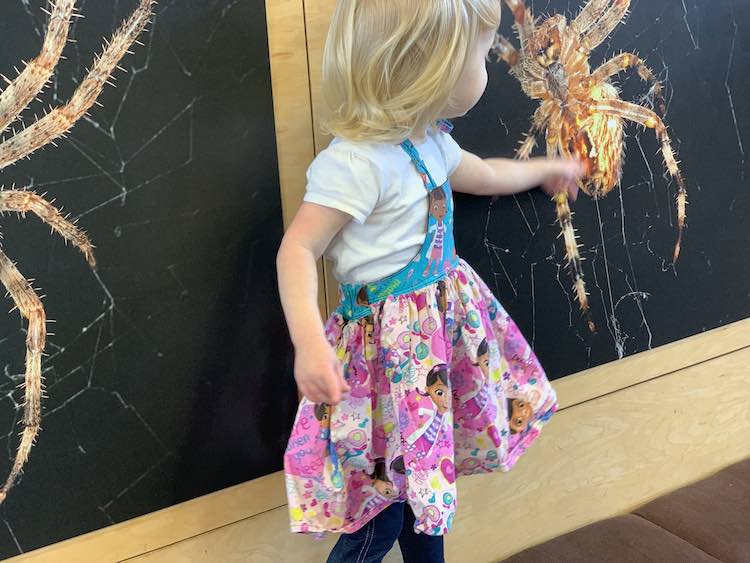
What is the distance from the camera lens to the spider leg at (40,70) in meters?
0.82

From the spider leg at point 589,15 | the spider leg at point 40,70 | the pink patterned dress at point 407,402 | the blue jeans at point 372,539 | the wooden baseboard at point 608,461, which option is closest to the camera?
the spider leg at point 40,70

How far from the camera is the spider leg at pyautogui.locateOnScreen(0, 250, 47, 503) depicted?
871mm

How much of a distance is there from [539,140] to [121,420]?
2.53ft

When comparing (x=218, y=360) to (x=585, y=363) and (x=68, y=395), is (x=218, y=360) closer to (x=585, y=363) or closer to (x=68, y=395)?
(x=68, y=395)

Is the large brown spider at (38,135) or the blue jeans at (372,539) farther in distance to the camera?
the blue jeans at (372,539)

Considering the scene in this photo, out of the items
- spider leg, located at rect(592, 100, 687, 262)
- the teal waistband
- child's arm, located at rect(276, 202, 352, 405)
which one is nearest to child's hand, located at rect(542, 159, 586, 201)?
spider leg, located at rect(592, 100, 687, 262)

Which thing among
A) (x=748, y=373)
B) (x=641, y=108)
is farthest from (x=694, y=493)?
(x=641, y=108)

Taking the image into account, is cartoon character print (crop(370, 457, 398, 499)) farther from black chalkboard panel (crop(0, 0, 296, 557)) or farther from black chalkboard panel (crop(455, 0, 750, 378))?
black chalkboard panel (crop(455, 0, 750, 378))

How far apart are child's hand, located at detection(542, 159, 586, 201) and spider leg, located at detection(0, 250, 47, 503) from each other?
784 millimetres

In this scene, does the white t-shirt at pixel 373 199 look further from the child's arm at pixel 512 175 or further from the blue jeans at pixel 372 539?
the blue jeans at pixel 372 539

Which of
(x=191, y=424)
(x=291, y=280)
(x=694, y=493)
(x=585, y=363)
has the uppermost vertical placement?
(x=291, y=280)

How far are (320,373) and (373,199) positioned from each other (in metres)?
0.21

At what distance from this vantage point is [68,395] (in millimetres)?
929

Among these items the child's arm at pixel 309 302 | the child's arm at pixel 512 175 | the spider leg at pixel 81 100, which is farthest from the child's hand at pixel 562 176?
the spider leg at pixel 81 100
